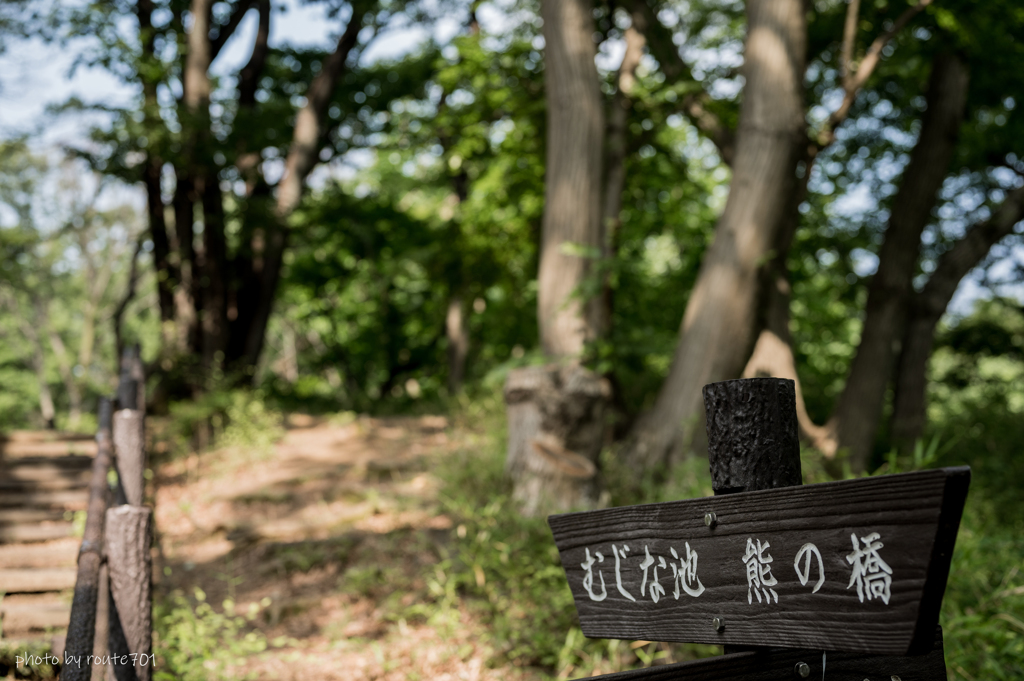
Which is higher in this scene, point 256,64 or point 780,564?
point 256,64

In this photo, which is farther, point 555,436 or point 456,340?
point 456,340

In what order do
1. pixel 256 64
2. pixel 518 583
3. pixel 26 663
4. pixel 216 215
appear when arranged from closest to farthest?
pixel 26 663, pixel 518 583, pixel 216 215, pixel 256 64

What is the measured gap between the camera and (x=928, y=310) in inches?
291

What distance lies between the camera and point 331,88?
11.0 m

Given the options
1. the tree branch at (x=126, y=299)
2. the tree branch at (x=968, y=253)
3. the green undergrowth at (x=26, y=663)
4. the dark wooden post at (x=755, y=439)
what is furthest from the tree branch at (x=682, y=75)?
the tree branch at (x=126, y=299)

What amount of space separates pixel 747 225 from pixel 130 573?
481cm

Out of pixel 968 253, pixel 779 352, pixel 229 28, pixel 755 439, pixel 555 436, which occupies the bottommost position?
pixel 555 436

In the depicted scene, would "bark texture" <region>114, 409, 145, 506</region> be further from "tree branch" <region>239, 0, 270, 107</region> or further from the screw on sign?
"tree branch" <region>239, 0, 270, 107</region>

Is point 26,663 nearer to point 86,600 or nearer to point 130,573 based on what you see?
point 130,573

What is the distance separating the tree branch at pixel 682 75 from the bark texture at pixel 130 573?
568cm

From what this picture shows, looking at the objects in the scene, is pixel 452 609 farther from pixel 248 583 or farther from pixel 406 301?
pixel 406 301

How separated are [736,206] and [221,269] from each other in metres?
7.79

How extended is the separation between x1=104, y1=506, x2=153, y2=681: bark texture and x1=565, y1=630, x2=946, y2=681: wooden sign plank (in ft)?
7.40

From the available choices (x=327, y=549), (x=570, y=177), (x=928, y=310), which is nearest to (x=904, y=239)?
(x=928, y=310)
